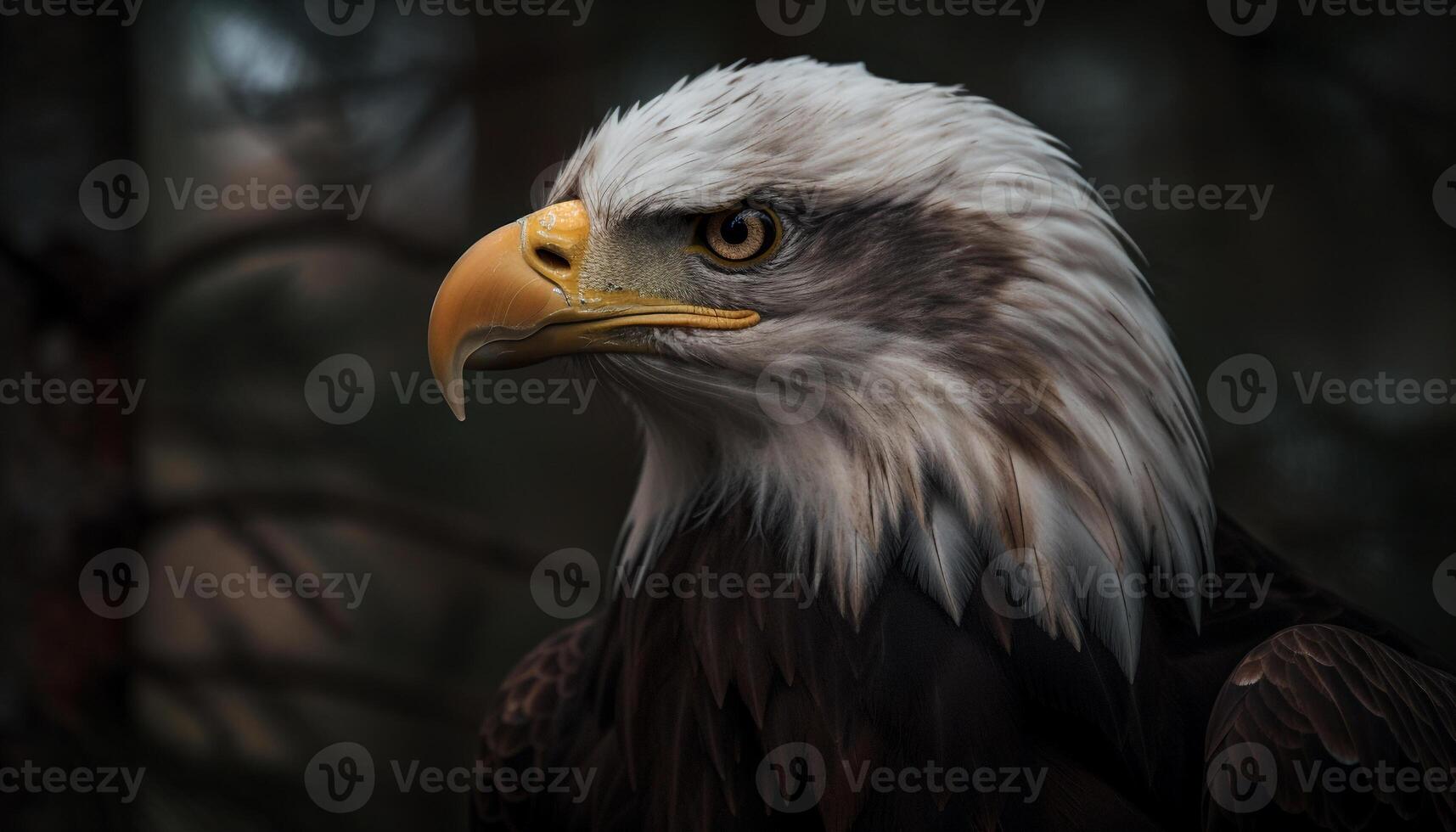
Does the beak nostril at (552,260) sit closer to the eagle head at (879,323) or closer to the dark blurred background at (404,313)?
the eagle head at (879,323)

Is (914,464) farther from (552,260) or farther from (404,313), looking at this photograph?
(404,313)

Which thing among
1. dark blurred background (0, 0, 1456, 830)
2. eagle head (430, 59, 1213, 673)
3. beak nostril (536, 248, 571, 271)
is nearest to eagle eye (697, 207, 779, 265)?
eagle head (430, 59, 1213, 673)

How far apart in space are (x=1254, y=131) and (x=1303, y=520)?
557 mm

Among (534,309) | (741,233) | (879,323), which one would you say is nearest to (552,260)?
(534,309)

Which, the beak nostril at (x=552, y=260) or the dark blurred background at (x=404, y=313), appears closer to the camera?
the beak nostril at (x=552, y=260)

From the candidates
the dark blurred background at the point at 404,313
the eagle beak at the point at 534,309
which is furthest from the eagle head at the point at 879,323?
the dark blurred background at the point at 404,313

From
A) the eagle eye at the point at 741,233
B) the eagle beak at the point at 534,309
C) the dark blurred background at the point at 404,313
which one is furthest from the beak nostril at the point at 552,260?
the dark blurred background at the point at 404,313

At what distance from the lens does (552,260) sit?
0.74m

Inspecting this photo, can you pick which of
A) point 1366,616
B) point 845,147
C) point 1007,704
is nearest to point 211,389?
point 845,147

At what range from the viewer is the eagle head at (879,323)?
0.72 metres

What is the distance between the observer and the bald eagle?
0.70m

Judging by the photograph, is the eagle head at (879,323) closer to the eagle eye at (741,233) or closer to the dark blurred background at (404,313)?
the eagle eye at (741,233)

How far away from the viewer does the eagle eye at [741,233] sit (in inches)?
28.8

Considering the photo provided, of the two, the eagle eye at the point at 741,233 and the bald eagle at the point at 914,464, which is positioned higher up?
the eagle eye at the point at 741,233
